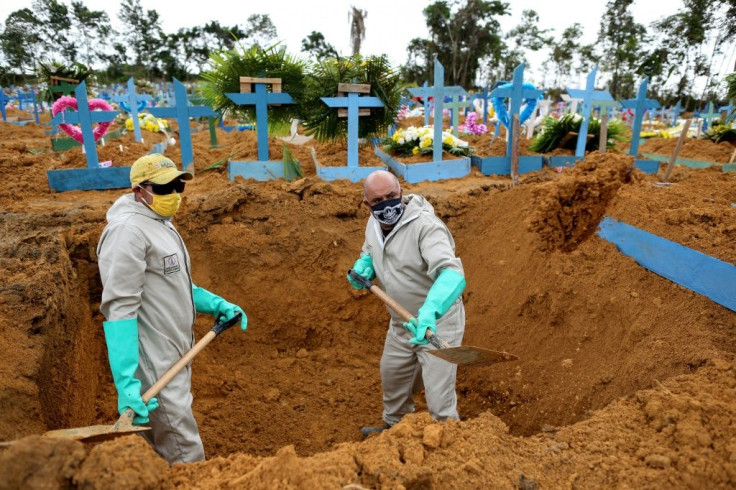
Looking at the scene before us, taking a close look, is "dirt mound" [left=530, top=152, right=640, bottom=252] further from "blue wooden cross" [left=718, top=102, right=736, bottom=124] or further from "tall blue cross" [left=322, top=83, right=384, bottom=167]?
"blue wooden cross" [left=718, top=102, right=736, bottom=124]

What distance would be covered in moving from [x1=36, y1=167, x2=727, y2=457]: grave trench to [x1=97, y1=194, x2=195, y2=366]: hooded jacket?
3.06 feet

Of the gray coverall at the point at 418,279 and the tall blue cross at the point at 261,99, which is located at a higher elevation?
the tall blue cross at the point at 261,99

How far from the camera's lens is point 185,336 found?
8.68 feet

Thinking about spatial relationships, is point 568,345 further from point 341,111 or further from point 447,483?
point 341,111

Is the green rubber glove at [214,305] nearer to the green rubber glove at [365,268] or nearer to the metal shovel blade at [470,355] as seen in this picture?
the green rubber glove at [365,268]

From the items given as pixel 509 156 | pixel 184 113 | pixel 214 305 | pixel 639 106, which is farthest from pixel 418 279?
pixel 639 106

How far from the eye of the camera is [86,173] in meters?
5.75

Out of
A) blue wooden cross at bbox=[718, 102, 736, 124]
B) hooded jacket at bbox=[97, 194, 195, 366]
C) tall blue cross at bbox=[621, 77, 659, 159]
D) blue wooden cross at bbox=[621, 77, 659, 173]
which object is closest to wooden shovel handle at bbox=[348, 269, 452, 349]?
hooded jacket at bbox=[97, 194, 195, 366]

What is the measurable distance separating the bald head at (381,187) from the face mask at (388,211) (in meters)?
0.03

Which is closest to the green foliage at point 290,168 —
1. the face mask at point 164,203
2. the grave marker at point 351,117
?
the grave marker at point 351,117

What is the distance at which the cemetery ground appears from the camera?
5.83 ft

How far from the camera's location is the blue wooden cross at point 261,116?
19.1 feet

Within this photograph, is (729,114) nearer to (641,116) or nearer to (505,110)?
(641,116)

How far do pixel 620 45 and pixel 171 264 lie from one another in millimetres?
33517
